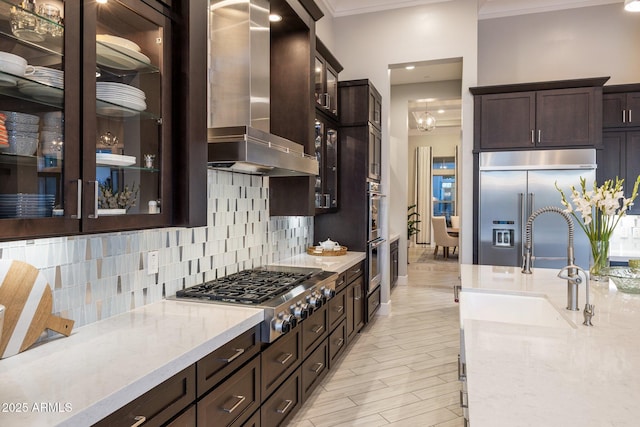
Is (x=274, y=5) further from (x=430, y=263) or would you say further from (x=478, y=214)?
(x=430, y=263)

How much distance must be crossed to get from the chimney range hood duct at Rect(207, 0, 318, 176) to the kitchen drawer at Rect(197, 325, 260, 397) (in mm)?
873

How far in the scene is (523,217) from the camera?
4.41 m

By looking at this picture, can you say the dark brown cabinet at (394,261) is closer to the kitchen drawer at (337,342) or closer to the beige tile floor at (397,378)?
the beige tile floor at (397,378)

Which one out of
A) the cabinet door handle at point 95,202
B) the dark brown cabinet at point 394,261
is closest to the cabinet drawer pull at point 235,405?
the cabinet door handle at point 95,202

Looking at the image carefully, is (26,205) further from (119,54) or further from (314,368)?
(314,368)

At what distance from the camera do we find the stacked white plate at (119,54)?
142cm

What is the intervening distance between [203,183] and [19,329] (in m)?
0.86

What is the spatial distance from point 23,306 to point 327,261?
243 cm

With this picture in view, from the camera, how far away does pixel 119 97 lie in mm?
1512

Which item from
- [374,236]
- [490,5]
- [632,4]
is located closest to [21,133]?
[374,236]

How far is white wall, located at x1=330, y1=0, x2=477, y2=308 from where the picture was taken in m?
4.64

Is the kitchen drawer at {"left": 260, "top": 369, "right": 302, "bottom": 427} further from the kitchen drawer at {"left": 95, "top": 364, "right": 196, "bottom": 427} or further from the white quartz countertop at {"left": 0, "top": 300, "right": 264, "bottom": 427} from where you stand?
the kitchen drawer at {"left": 95, "top": 364, "right": 196, "bottom": 427}

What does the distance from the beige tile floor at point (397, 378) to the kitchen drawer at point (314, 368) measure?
15 centimetres

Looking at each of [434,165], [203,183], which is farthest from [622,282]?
[434,165]
